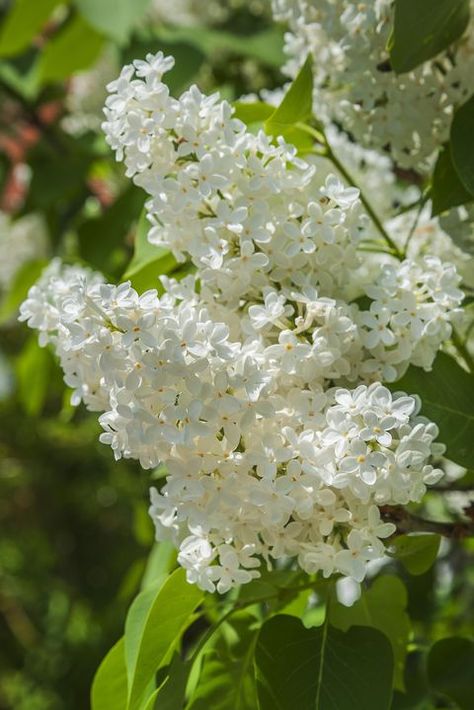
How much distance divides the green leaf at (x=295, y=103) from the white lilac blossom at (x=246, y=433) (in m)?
0.26

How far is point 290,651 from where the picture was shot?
0.93m

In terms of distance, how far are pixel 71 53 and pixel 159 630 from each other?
59.7 inches

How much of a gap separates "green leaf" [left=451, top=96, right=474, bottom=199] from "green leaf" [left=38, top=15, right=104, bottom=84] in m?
1.28

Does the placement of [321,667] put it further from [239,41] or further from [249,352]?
[239,41]

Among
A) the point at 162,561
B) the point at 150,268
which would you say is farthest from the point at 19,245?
the point at 150,268

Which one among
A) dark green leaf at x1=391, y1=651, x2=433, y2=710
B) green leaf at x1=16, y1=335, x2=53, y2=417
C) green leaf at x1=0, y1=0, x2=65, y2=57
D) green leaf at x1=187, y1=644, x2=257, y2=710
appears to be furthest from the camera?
green leaf at x1=16, y1=335, x2=53, y2=417

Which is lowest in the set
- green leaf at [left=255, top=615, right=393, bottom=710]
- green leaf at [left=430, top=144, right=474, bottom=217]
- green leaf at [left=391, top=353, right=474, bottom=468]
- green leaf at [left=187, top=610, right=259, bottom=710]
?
green leaf at [left=187, top=610, right=259, bottom=710]

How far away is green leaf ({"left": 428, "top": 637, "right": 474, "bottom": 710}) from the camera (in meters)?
1.10

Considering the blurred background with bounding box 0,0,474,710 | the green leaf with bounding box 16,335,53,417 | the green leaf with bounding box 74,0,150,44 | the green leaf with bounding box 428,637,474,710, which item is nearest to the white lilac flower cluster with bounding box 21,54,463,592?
the blurred background with bounding box 0,0,474,710

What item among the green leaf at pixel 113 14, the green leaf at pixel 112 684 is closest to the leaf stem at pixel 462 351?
the green leaf at pixel 112 684

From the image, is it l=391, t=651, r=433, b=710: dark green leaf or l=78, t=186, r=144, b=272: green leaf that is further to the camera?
l=78, t=186, r=144, b=272: green leaf

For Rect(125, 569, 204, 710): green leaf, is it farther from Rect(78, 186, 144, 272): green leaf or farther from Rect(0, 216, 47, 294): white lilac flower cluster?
Rect(0, 216, 47, 294): white lilac flower cluster

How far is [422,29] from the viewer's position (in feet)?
3.29

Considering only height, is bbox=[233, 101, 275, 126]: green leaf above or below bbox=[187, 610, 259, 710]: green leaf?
above
